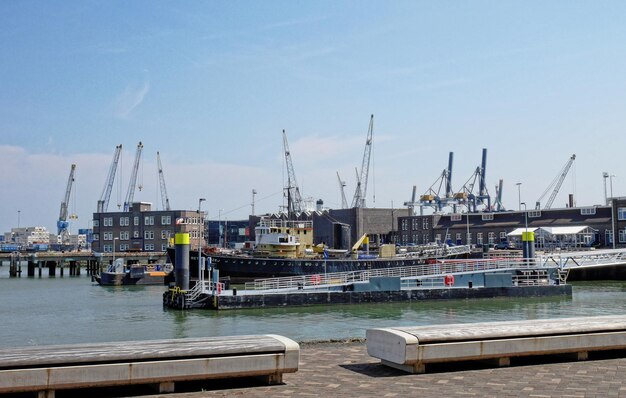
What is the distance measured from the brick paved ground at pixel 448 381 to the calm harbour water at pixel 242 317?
15130 millimetres

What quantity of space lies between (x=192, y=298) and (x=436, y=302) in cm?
1615

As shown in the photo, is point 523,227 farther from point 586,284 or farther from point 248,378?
point 248,378

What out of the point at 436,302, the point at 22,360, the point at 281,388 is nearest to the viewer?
the point at 22,360

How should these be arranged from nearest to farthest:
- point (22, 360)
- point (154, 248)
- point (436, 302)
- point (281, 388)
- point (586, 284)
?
point (22, 360), point (281, 388), point (436, 302), point (586, 284), point (154, 248)

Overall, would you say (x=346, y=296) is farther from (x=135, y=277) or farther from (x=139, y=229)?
(x=139, y=229)

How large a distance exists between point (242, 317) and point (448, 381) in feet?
90.0

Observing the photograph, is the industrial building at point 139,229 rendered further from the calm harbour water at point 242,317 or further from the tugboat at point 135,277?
the calm harbour water at point 242,317

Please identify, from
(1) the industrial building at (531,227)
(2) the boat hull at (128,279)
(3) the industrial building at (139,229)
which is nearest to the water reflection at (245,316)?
(2) the boat hull at (128,279)

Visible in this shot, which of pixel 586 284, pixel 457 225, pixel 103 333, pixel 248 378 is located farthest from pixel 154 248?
pixel 248 378

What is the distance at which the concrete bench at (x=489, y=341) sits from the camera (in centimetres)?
1225

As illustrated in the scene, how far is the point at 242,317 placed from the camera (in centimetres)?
3819

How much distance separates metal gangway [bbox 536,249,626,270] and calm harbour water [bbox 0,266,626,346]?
4117mm

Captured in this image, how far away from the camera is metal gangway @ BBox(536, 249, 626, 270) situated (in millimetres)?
57656

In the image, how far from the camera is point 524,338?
12906mm
